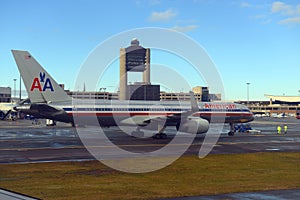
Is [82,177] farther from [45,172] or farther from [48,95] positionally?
[48,95]

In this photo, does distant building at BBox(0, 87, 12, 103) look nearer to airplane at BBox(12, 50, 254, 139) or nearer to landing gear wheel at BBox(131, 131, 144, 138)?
landing gear wheel at BBox(131, 131, 144, 138)

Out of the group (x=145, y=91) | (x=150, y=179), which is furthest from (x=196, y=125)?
(x=145, y=91)

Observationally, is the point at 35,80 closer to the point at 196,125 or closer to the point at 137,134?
the point at 137,134

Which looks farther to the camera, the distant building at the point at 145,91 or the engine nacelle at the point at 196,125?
the distant building at the point at 145,91

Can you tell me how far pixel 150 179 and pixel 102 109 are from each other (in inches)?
1004

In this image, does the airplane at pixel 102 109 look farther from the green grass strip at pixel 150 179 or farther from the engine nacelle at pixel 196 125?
the green grass strip at pixel 150 179

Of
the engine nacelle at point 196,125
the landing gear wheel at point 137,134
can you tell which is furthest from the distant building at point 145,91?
the engine nacelle at point 196,125

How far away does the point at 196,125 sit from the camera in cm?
4119

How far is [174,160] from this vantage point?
26.5 m

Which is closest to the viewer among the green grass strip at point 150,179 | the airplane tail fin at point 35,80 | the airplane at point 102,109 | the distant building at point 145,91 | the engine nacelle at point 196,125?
the green grass strip at point 150,179

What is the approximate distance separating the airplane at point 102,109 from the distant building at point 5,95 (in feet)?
515

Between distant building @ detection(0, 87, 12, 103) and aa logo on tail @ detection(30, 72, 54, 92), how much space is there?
16032 centimetres

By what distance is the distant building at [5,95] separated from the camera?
188775 millimetres

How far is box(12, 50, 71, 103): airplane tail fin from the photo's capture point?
3812cm
